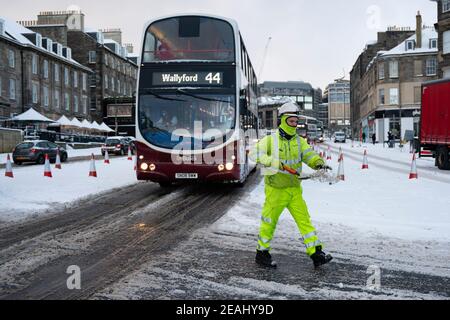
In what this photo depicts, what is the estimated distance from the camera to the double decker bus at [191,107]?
11.3 meters

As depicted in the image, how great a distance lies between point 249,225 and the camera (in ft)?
25.6

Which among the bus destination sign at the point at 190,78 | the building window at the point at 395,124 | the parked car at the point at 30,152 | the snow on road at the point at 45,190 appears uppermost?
the building window at the point at 395,124

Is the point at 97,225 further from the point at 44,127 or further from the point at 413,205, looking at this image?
the point at 44,127

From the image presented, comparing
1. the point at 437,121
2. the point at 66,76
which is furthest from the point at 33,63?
the point at 437,121

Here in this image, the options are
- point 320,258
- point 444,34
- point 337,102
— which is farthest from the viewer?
point 337,102

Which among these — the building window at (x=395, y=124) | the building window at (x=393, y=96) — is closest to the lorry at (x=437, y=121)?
the building window at (x=395, y=124)

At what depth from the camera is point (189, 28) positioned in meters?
11.6

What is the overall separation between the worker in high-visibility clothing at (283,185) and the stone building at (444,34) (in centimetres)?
3850

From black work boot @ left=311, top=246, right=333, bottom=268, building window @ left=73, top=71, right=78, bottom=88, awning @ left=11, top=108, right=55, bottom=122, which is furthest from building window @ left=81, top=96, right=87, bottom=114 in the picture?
black work boot @ left=311, top=246, right=333, bottom=268

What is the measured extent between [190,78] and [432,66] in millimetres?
51630

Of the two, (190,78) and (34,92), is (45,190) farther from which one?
(34,92)

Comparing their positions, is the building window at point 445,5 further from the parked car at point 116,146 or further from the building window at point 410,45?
the parked car at point 116,146

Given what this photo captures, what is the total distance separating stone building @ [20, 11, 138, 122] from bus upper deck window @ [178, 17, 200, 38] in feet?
172

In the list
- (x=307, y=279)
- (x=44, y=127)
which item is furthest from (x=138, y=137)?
(x=44, y=127)
